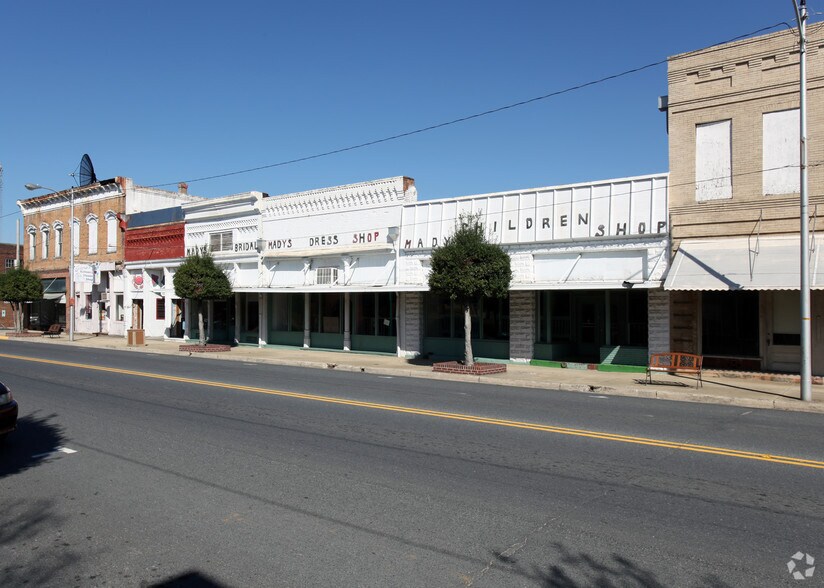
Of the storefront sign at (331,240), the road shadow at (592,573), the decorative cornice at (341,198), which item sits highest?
the decorative cornice at (341,198)

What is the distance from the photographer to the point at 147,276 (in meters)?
35.4

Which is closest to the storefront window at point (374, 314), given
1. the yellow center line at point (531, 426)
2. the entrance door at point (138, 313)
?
the yellow center line at point (531, 426)

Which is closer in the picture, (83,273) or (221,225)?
(221,225)

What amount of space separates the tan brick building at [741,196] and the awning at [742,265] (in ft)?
0.09

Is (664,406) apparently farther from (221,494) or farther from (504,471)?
(221,494)

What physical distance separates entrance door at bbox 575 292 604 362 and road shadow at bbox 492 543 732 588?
15863 millimetres

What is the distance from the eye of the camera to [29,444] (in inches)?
353

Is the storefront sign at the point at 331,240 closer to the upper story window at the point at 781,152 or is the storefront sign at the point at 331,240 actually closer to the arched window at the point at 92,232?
the upper story window at the point at 781,152

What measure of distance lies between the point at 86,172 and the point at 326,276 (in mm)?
23875

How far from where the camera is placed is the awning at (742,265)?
14.8 m

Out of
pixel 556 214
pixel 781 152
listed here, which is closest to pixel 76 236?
pixel 556 214

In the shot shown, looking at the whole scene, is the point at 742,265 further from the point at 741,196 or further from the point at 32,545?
the point at 32,545

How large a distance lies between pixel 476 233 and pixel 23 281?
31.5m

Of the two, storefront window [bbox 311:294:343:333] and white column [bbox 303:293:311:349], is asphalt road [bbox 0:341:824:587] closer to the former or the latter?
storefront window [bbox 311:294:343:333]
